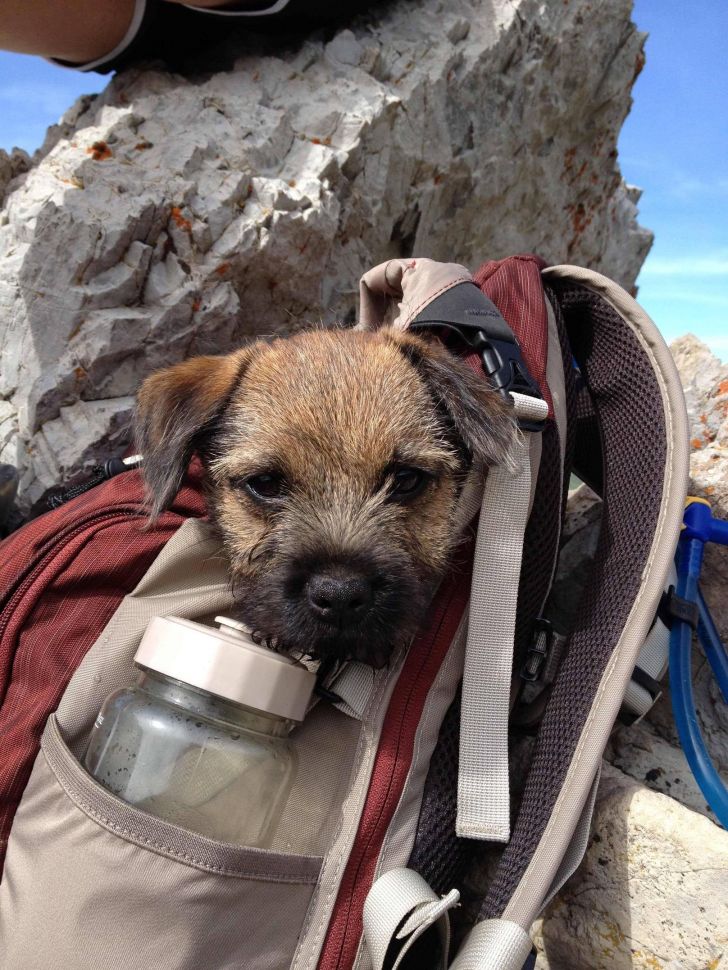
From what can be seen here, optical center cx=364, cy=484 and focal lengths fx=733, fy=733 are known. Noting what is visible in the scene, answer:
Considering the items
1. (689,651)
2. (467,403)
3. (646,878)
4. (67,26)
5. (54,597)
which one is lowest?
(646,878)

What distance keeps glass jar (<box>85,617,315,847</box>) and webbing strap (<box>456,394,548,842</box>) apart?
36 centimetres

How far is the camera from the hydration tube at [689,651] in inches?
66.9

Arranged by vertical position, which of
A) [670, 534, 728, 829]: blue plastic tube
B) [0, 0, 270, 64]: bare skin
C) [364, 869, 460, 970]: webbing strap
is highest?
[0, 0, 270, 64]: bare skin

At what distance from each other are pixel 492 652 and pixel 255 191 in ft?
6.31

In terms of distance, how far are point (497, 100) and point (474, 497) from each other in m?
2.42

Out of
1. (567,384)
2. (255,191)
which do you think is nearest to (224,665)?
(567,384)

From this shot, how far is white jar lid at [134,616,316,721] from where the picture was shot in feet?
4.49

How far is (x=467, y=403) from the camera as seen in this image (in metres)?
1.61

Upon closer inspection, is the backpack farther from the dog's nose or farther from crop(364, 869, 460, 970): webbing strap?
the dog's nose

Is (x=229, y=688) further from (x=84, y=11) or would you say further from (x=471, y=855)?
(x=84, y=11)

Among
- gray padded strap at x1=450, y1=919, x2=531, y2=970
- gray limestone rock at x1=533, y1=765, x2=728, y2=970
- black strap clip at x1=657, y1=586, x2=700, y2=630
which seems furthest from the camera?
black strap clip at x1=657, y1=586, x2=700, y2=630

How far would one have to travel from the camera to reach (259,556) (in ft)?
5.20

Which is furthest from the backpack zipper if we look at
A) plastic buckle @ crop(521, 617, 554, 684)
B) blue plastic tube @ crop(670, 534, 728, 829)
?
blue plastic tube @ crop(670, 534, 728, 829)

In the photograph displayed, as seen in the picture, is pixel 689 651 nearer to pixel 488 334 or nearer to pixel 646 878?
pixel 646 878
